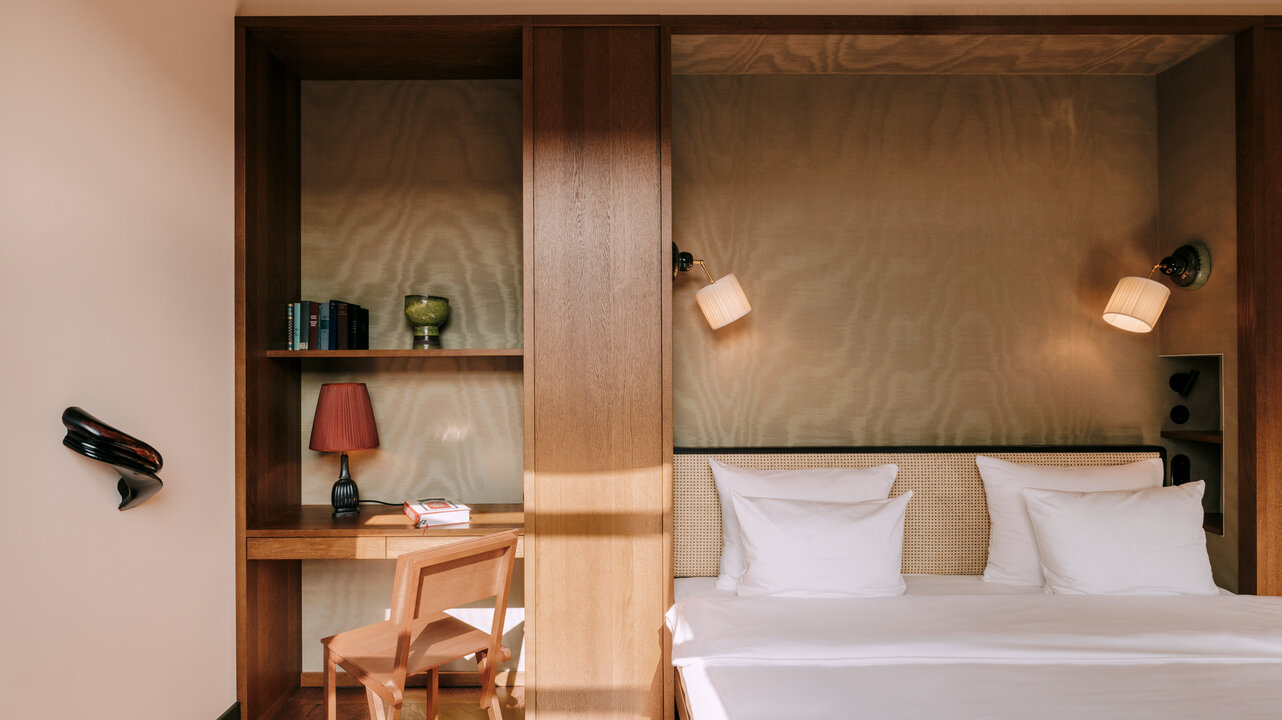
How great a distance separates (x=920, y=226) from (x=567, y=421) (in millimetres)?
1689

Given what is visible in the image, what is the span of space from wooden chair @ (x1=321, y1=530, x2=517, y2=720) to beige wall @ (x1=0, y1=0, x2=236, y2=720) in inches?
19.7

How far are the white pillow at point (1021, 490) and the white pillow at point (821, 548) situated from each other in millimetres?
474

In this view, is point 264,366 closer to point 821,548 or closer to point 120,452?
point 120,452

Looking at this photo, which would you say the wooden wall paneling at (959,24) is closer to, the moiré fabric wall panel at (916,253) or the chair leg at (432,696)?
the moiré fabric wall panel at (916,253)

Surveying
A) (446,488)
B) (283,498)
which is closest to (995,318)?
(446,488)

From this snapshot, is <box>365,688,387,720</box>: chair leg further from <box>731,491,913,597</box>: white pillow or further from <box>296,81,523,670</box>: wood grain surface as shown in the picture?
<box>731,491,913,597</box>: white pillow

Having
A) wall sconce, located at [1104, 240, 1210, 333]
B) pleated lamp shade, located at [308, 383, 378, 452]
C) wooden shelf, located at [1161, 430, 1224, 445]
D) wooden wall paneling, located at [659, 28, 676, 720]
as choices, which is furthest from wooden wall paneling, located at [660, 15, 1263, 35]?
pleated lamp shade, located at [308, 383, 378, 452]

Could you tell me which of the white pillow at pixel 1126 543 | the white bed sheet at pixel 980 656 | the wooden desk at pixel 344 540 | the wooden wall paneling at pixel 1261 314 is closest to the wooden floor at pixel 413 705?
the wooden desk at pixel 344 540

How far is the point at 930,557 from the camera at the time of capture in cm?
257

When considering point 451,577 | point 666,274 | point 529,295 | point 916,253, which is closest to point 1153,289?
point 916,253

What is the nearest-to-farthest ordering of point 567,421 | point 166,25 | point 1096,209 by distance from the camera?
1. point 166,25
2. point 567,421
3. point 1096,209

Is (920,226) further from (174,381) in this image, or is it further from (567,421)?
(174,381)

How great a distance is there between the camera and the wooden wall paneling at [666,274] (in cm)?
229

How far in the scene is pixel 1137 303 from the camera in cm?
251
